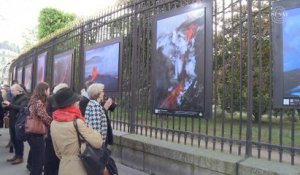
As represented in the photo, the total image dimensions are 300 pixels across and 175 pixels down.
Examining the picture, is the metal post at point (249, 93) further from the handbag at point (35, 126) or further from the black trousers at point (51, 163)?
the handbag at point (35, 126)

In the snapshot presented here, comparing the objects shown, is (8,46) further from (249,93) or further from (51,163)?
(249,93)

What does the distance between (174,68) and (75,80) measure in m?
5.04

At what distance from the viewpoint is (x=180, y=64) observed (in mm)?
6703

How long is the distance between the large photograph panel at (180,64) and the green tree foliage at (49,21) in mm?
24690

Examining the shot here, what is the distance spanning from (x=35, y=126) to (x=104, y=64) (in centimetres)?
271

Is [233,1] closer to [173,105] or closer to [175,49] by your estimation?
[175,49]

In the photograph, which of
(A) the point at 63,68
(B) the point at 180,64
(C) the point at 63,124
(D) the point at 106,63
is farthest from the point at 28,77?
(C) the point at 63,124

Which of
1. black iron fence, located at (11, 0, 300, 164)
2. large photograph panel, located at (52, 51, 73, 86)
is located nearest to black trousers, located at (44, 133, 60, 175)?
black iron fence, located at (11, 0, 300, 164)

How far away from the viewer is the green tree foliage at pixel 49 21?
3080cm

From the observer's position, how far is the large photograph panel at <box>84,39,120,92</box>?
8711 millimetres

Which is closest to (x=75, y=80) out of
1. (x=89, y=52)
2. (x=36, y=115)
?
(x=89, y=52)

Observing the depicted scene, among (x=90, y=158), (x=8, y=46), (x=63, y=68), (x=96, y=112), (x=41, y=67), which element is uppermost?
(x=8, y=46)

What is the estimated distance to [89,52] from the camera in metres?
9.88

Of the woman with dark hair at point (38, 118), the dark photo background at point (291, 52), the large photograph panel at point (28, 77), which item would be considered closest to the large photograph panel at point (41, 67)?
the large photograph panel at point (28, 77)
